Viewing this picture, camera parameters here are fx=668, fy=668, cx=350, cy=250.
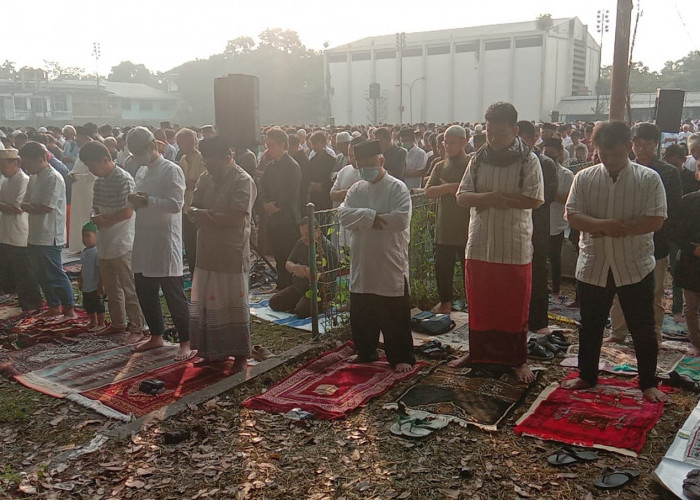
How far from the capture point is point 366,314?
5641 mm

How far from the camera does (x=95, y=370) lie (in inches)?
233

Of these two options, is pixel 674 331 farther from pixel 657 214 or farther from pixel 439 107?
pixel 439 107

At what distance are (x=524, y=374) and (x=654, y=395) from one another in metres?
0.94

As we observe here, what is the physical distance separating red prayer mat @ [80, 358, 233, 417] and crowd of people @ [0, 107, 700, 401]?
199 mm

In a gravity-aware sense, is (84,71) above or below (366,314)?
above

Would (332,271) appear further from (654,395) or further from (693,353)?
(693,353)

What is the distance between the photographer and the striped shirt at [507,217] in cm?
505

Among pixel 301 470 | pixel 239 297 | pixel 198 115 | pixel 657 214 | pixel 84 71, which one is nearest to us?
pixel 301 470

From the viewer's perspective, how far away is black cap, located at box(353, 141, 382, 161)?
5.35 meters

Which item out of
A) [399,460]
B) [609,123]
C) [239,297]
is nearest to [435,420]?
[399,460]

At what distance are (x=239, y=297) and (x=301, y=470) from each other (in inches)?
74.8

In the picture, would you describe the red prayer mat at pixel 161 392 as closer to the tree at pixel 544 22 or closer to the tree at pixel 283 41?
the tree at pixel 544 22

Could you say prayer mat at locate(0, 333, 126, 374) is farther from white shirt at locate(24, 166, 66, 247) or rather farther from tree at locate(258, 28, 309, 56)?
tree at locate(258, 28, 309, 56)

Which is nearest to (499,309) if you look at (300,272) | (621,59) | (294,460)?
(294,460)
